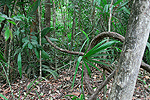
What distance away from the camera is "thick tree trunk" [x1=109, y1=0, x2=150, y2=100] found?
0.65 meters

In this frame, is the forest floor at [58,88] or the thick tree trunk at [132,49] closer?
the thick tree trunk at [132,49]

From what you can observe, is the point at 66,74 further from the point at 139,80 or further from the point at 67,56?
the point at 139,80

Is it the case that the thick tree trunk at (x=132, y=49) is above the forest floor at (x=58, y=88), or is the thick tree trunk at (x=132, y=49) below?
above

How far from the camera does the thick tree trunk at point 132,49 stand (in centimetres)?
65

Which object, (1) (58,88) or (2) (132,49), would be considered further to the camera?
(1) (58,88)

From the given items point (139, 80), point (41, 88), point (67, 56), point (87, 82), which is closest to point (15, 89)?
point (41, 88)

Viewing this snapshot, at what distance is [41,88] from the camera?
2504 mm

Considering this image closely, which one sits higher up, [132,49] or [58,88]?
[132,49]

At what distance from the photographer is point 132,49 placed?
0.67 m

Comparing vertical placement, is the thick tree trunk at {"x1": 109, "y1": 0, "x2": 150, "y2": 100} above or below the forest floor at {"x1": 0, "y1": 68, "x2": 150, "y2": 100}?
above

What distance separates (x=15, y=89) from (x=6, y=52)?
0.71 meters

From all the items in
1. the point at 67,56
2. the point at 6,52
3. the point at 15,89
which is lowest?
the point at 15,89

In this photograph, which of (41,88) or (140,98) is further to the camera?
(41,88)

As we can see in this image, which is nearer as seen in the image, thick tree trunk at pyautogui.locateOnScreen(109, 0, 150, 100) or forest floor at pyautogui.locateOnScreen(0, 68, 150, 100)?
thick tree trunk at pyautogui.locateOnScreen(109, 0, 150, 100)
